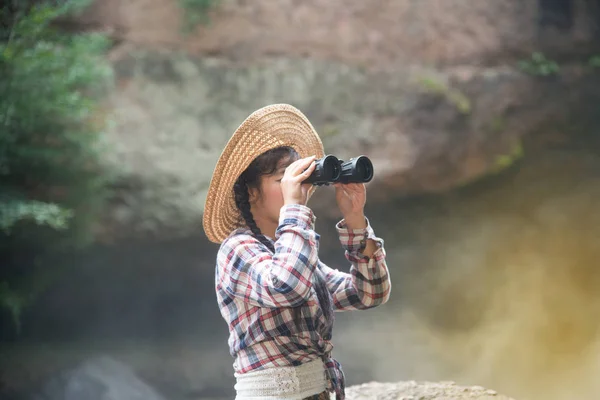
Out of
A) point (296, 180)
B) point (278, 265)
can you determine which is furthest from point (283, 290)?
point (296, 180)

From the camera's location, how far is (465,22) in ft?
16.7

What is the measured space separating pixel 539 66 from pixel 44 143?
3655 mm

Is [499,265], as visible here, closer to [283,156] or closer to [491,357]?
[491,357]

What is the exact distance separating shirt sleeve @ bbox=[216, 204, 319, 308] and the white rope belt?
0.17m

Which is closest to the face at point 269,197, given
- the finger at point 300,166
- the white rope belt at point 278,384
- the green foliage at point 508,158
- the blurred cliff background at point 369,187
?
the finger at point 300,166

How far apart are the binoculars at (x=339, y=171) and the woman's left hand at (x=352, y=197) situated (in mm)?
60

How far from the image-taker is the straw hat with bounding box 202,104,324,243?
1.56 m

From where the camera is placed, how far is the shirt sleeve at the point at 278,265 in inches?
52.0

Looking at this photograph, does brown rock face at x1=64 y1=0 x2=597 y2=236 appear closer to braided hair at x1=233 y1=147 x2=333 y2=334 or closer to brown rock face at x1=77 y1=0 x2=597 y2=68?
brown rock face at x1=77 y1=0 x2=597 y2=68

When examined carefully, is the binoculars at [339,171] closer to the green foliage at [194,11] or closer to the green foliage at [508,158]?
the green foliage at [194,11]

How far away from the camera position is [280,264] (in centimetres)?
133

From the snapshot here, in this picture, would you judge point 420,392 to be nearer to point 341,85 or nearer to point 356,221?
point 356,221

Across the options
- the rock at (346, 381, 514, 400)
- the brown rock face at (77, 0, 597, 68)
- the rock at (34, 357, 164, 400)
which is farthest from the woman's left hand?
the brown rock face at (77, 0, 597, 68)

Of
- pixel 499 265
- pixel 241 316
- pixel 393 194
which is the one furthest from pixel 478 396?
pixel 499 265
